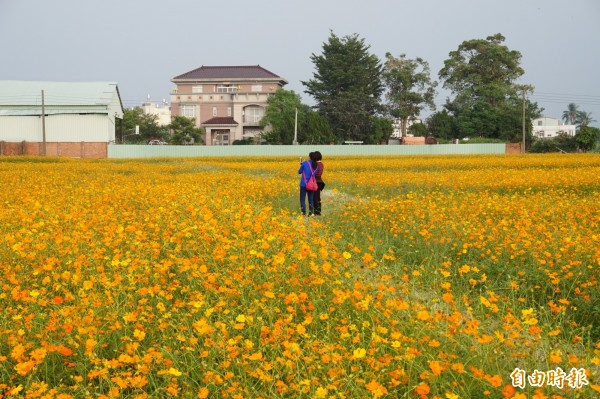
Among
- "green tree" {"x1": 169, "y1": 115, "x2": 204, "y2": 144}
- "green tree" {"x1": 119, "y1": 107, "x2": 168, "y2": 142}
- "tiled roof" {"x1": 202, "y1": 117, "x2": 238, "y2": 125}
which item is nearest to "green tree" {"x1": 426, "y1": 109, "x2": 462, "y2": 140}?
"tiled roof" {"x1": 202, "y1": 117, "x2": 238, "y2": 125}

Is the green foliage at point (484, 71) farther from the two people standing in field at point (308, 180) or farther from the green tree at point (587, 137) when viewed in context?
the two people standing in field at point (308, 180)

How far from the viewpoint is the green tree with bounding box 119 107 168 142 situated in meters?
57.9

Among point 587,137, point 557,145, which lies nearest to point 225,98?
point 557,145

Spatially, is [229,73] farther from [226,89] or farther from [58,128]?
[58,128]

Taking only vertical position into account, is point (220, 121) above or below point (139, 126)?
above

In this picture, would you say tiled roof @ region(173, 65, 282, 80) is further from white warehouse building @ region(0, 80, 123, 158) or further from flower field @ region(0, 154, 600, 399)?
flower field @ region(0, 154, 600, 399)

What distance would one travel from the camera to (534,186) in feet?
45.6

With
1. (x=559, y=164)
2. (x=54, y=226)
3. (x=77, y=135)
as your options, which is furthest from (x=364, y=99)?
(x=54, y=226)

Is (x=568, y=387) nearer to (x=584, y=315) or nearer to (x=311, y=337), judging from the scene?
(x=311, y=337)

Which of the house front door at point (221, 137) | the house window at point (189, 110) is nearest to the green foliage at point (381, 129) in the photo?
the house front door at point (221, 137)

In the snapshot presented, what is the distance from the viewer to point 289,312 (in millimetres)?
3949

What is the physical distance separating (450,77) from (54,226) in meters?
52.5

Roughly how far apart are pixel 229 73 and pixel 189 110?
5529 mm

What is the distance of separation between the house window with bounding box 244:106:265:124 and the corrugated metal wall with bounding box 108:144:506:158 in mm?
16828
